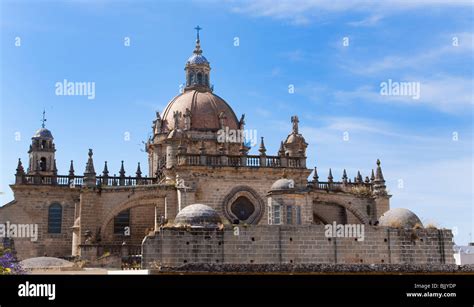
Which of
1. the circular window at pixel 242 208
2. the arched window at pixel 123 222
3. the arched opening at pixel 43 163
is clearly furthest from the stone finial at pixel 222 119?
the arched opening at pixel 43 163

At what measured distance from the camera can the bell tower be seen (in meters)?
51.0

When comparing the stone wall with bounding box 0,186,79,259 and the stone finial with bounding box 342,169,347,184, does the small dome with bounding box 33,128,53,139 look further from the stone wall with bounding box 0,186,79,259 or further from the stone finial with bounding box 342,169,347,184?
the stone finial with bounding box 342,169,347,184

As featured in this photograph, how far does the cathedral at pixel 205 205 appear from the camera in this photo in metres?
28.1

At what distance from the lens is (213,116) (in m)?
50.2

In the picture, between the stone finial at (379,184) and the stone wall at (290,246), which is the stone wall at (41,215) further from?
the stone finial at (379,184)

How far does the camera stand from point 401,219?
3170 cm

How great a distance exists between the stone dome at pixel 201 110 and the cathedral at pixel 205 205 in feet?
0.34

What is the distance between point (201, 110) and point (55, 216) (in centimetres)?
1422

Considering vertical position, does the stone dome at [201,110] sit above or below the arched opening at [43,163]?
above
